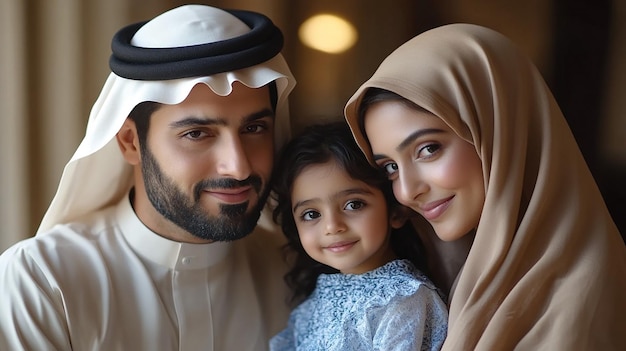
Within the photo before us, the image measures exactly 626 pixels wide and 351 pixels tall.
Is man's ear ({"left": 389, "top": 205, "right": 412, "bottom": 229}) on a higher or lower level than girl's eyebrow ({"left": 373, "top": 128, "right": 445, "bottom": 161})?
lower

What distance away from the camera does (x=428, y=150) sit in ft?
5.69

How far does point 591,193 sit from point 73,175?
137 centimetres

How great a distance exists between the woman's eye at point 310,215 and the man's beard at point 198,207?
0.52 ft

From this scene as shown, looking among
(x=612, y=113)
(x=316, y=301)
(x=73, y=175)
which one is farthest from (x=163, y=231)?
(x=612, y=113)

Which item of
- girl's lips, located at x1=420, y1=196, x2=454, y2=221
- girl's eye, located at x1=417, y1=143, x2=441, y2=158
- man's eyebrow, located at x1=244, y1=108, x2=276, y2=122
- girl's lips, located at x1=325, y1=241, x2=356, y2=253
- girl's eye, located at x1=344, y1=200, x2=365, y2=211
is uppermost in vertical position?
girl's eye, located at x1=417, y1=143, x2=441, y2=158

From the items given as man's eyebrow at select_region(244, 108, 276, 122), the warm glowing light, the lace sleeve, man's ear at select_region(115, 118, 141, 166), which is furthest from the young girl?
the warm glowing light

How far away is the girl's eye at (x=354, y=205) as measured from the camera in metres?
1.89

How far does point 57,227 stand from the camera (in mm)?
2088

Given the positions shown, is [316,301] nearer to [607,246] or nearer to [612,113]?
[607,246]

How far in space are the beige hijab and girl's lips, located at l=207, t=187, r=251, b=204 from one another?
47 cm

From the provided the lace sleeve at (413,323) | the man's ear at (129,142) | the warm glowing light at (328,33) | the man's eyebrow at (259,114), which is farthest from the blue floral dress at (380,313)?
the warm glowing light at (328,33)

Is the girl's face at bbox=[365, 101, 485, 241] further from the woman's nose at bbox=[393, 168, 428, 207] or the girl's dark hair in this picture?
the girl's dark hair

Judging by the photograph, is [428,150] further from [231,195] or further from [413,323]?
[231,195]

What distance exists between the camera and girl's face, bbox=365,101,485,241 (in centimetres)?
171
